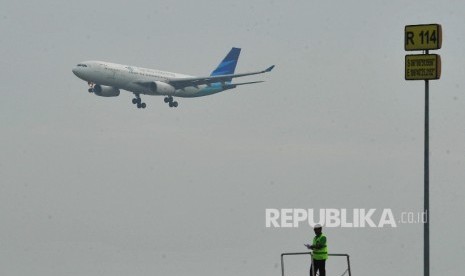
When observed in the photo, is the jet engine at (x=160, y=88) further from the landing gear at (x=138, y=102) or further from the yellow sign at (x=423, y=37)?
the yellow sign at (x=423, y=37)

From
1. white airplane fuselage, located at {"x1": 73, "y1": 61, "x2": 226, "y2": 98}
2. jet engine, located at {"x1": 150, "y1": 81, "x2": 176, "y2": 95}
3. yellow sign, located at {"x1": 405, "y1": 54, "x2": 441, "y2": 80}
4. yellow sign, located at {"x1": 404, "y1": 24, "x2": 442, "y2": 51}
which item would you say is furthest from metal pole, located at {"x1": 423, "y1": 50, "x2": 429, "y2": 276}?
jet engine, located at {"x1": 150, "y1": 81, "x2": 176, "y2": 95}

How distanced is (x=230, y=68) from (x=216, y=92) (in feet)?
63.0

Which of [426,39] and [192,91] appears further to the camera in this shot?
[192,91]

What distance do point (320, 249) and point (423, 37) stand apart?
5.73 metres

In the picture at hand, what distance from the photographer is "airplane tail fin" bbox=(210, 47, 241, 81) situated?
107 m

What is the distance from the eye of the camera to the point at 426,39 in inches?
837

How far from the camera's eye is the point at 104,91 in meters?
75.1

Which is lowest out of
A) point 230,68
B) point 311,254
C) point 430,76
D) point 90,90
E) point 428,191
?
point 311,254

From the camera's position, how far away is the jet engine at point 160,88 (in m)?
76.9

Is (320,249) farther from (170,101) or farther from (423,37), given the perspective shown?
(170,101)

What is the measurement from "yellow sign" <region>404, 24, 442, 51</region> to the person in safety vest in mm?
5080

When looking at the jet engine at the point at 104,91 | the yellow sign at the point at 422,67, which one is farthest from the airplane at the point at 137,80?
the yellow sign at the point at 422,67

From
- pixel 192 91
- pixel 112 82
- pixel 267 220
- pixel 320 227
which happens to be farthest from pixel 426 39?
pixel 192 91

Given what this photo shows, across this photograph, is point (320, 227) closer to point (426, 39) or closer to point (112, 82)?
point (426, 39)
